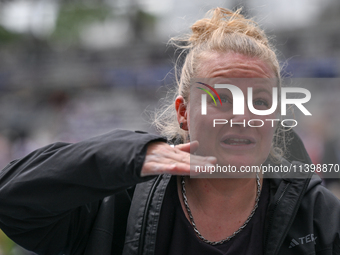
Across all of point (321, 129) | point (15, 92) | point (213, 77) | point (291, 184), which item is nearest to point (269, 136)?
point (291, 184)

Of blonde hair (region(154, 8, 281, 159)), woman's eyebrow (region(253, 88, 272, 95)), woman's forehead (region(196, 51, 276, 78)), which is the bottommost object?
woman's eyebrow (region(253, 88, 272, 95))

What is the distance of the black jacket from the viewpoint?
46.6 inches

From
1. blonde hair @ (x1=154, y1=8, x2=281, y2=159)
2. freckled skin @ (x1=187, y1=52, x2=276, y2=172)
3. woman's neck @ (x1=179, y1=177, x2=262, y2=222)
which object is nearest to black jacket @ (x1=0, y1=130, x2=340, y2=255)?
woman's neck @ (x1=179, y1=177, x2=262, y2=222)

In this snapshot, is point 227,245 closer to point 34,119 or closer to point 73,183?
point 73,183

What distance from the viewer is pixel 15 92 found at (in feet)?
48.5

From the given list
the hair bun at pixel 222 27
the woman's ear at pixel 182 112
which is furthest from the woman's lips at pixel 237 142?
the hair bun at pixel 222 27

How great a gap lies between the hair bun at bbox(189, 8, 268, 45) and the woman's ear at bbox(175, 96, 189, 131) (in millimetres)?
351

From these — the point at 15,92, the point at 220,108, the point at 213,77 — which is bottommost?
the point at 220,108

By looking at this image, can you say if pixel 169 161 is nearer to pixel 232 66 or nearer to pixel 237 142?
pixel 237 142

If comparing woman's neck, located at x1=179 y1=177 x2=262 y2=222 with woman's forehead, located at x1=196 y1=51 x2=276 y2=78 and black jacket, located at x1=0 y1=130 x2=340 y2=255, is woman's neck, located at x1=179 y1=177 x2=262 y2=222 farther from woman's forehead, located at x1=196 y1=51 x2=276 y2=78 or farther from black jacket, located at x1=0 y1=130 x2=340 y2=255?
woman's forehead, located at x1=196 y1=51 x2=276 y2=78

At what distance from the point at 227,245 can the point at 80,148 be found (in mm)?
807

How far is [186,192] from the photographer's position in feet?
A: 5.33

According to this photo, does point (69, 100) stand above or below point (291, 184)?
above

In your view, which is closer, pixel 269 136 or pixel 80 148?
pixel 80 148
